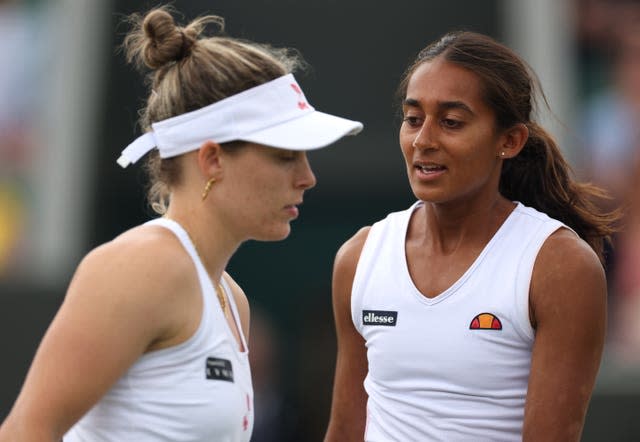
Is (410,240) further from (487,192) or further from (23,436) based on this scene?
(23,436)

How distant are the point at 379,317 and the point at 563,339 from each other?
519mm

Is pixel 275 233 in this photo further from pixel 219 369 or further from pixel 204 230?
pixel 219 369

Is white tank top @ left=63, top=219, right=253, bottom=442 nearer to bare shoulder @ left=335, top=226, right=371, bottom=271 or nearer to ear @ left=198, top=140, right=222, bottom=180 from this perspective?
ear @ left=198, top=140, right=222, bottom=180

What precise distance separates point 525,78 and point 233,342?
1.09 m

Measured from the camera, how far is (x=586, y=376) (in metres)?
2.99

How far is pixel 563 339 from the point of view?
2945 millimetres

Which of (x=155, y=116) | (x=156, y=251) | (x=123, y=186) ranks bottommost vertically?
(x=123, y=186)

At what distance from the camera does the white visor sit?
2.76 m

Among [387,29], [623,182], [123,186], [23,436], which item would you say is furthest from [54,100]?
[23,436]

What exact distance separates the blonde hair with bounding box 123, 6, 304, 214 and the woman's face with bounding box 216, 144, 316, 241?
59 mm

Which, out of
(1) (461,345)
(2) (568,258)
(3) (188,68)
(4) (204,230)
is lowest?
(1) (461,345)

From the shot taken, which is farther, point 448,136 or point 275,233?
point 448,136

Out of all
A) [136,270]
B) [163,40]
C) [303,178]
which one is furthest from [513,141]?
[136,270]

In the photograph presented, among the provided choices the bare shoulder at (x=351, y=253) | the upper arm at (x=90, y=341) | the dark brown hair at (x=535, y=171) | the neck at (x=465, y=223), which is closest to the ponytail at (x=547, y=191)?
the dark brown hair at (x=535, y=171)
